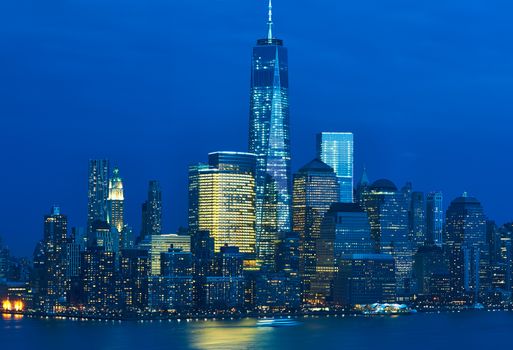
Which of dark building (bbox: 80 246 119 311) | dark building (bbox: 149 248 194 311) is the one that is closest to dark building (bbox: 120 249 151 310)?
dark building (bbox: 80 246 119 311)

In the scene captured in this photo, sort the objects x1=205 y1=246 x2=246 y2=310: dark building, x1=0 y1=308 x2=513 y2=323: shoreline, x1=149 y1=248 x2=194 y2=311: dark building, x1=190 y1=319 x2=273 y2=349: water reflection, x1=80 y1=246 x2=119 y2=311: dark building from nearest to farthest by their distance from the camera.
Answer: x1=190 y1=319 x2=273 y2=349: water reflection, x1=0 y1=308 x2=513 y2=323: shoreline, x1=149 y1=248 x2=194 y2=311: dark building, x1=80 y1=246 x2=119 y2=311: dark building, x1=205 y1=246 x2=246 y2=310: dark building

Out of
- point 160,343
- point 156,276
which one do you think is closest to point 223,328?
point 160,343

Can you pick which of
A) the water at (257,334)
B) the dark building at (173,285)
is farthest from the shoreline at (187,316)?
the water at (257,334)

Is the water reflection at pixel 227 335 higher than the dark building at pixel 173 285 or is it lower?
lower

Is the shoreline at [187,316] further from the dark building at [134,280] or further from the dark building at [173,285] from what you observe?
the dark building at [134,280]

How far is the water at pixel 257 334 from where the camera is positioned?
128000 millimetres

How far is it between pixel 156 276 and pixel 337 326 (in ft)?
126

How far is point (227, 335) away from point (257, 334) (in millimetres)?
4472

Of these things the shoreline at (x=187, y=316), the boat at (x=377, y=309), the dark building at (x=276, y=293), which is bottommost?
the shoreline at (x=187, y=316)

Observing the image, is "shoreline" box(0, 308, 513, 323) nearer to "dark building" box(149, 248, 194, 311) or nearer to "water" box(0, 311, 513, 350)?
"dark building" box(149, 248, 194, 311)

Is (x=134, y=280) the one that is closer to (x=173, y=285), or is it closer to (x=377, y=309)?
(x=173, y=285)

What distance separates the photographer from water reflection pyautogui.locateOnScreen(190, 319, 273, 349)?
125 metres

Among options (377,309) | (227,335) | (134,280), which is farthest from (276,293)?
(227,335)

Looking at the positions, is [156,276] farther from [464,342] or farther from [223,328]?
[464,342]
